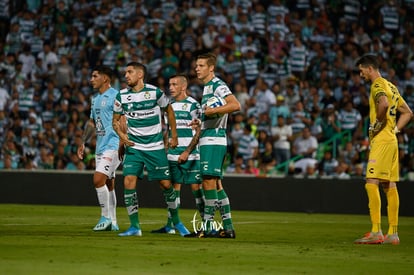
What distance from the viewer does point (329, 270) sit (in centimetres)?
933

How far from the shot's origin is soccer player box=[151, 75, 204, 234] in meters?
14.7

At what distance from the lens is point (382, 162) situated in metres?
12.4

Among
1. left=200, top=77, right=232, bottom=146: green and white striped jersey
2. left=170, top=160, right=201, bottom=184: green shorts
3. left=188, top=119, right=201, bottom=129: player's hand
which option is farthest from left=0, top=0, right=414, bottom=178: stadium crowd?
left=188, top=119, right=201, bottom=129: player's hand

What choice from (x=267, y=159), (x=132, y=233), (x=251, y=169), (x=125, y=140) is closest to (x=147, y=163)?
(x=125, y=140)

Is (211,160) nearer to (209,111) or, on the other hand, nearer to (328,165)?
(209,111)

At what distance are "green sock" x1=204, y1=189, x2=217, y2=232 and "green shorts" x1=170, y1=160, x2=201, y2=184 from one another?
61.8 inches

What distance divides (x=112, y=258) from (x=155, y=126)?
3853 millimetres

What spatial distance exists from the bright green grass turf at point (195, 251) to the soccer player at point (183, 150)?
92cm

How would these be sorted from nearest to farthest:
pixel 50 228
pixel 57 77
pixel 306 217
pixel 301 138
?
pixel 50 228
pixel 306 217
pixel 301 138
pixel 57 77

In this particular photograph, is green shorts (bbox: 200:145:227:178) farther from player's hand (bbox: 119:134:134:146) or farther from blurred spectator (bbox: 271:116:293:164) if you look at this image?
blurred spectator (bbox: 271:116:293:164)

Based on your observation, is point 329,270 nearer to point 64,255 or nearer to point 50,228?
point 64,255

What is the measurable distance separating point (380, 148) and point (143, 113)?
3.36m

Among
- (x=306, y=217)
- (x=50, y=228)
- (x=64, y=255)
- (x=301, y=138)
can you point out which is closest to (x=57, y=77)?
(x=301, y=138)

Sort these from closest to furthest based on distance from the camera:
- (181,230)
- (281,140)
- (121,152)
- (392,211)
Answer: (392,211)
(181,230)
(121,152)
(281,140)
